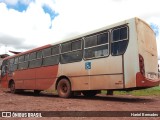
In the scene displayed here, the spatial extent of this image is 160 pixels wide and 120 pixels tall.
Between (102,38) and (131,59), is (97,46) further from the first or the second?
(131,59)

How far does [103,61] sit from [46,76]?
15.8 ft

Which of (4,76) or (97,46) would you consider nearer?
(97,46)

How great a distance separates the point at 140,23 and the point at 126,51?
1.28 m

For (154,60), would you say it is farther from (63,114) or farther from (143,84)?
(63,114)

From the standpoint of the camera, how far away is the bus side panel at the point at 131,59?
978 cm

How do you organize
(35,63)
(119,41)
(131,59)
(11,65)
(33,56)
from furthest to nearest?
(11,65) → (33,56) → (35,63) → (119,41) → (131,59)

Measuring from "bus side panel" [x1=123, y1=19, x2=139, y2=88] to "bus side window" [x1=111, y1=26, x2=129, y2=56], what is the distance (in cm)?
19

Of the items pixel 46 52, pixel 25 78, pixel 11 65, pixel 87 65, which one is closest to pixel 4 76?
pixel 11 65

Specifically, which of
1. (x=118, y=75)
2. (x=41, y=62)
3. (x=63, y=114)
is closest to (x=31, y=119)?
(x=63, y=114)

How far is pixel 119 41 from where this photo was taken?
10.4 metres

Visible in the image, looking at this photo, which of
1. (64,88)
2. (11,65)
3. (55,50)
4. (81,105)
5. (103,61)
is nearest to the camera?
(81,105)

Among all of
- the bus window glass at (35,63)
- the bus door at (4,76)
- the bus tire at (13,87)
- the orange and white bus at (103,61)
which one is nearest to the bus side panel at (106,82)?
the orange and white bus at (103,61)

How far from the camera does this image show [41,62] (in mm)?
15539

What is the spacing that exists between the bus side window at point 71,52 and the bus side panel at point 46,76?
0.93m
